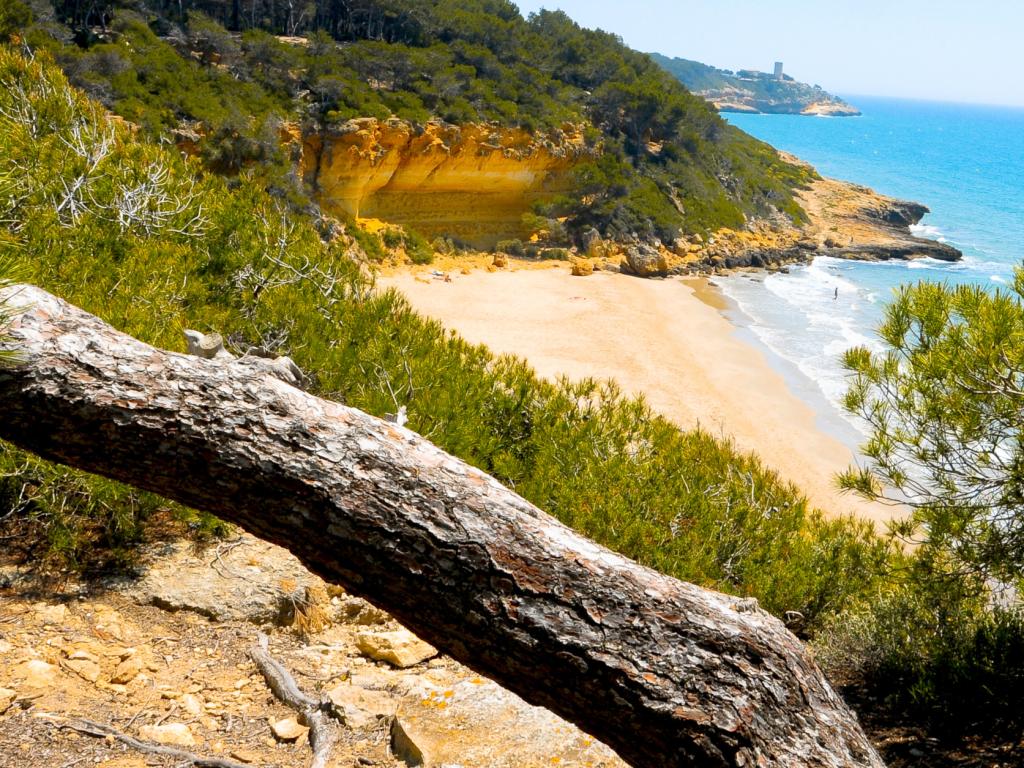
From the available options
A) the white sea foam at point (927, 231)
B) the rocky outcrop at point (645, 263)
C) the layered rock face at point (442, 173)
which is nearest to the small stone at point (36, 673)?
the layered rock face at point (442, 173)

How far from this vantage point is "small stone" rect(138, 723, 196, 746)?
3289 mm

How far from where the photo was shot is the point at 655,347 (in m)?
24.5

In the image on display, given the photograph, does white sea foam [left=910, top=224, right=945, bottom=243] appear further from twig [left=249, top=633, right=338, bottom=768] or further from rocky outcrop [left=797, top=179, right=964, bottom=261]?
twig [left=249, top=633, right=338, bottom=768]

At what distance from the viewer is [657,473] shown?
7.81 meters

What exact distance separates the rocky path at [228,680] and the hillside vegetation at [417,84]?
65.1 ft

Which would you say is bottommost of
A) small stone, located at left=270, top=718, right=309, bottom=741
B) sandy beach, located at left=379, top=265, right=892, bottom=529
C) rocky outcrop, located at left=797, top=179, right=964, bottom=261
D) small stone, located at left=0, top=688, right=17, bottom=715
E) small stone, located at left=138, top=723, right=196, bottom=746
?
sandy beach, located at left=379, top=265, right=892, bottom=529

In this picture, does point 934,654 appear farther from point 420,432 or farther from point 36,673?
point 36,673

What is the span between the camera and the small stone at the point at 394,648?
14.1ft

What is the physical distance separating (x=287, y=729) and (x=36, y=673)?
3.48ft

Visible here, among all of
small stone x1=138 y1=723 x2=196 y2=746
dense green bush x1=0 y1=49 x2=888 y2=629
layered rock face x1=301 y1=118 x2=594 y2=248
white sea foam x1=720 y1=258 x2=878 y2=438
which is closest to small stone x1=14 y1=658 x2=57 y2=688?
small stone x1=138 y1=723 x2=196 y2=746

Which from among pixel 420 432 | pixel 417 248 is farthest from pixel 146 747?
pixel 417 248

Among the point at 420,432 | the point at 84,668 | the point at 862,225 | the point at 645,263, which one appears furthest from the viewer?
the point at 862,225

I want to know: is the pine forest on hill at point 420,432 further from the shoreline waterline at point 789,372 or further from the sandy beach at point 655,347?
the shoreline waterline at point 789,372

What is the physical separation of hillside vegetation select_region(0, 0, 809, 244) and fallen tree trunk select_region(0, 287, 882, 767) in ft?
71.7
